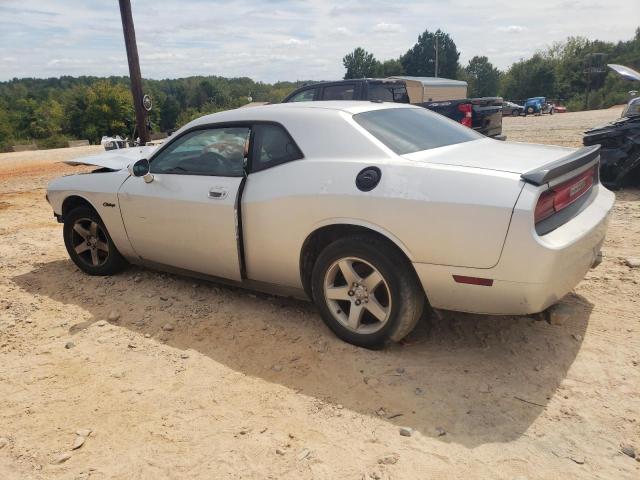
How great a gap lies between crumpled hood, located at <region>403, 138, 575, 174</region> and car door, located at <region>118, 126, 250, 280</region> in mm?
1367

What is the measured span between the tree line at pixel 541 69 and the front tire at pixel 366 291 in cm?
4627

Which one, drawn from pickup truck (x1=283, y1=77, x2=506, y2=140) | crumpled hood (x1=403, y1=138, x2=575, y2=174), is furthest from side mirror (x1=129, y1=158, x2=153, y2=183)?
pickup truck (x1=283, y1=77, x2=506, y2=140)

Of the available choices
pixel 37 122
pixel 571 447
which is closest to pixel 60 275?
pixel 571 447

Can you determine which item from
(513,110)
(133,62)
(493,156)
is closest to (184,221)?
(493,156)

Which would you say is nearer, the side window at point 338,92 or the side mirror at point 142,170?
the side mirror at point 142,170

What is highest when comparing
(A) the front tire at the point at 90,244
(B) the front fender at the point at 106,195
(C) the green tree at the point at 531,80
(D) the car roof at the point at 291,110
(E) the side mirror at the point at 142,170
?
(C) the green tree at the point at 531,80

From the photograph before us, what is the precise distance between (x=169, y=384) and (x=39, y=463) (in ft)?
2.57

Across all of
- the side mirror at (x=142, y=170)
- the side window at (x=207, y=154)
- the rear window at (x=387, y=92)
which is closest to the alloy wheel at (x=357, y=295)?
the side window at (x=207, y=154)

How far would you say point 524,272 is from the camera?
2525 mm

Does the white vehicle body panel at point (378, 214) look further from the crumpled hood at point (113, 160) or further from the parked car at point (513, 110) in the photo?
the parked car at point (513, 110)

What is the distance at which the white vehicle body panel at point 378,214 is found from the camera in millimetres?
2559

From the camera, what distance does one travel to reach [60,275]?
4965mm

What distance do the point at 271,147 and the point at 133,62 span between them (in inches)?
306

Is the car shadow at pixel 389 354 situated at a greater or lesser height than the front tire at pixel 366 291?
lesser
